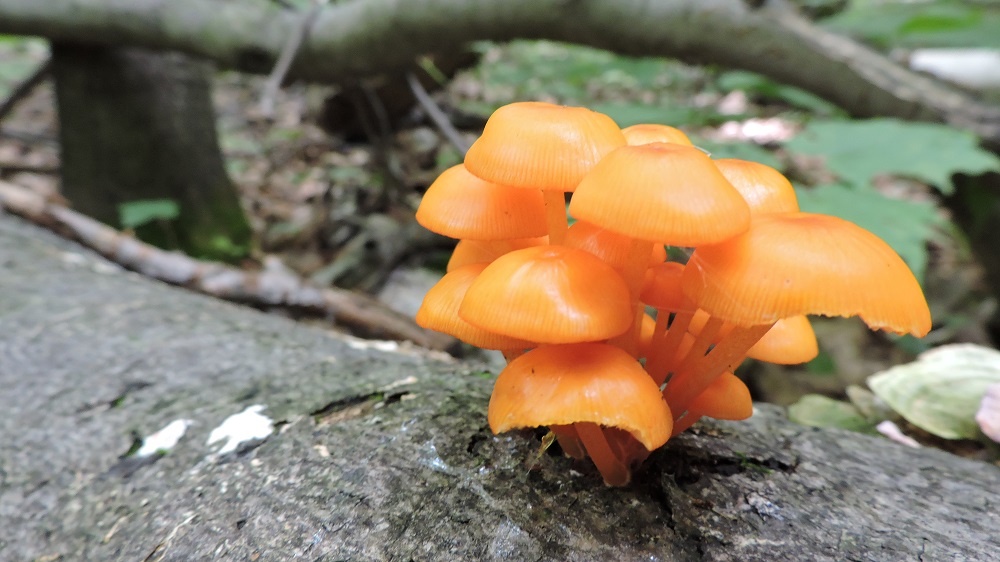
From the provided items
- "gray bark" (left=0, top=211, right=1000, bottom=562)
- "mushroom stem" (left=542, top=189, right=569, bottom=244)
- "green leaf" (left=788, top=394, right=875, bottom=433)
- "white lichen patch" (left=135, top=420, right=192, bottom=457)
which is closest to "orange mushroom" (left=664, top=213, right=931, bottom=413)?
"mushroom stem" (left=542, top=189, right=569, bottom=244)

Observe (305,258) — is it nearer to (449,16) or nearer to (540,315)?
(449,16)

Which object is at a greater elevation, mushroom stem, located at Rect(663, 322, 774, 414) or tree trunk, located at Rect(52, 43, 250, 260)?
mushroom stem, located at Rect(663, 322, 774, 414)

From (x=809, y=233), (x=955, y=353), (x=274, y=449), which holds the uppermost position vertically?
(x=809, y=233)

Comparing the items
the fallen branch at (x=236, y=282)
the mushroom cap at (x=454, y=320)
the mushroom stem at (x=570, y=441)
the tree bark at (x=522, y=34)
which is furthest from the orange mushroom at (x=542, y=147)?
the tree bark at (x=522, y=34)

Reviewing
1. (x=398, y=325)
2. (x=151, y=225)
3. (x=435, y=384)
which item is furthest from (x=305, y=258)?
(x=435, y=384)

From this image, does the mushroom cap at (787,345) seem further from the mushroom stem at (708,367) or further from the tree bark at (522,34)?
the tree bark at (522,34)

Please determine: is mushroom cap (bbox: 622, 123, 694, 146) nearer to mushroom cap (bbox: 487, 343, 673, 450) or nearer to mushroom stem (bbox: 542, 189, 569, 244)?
mushroom stem (bbox: 542, 189, 569, 244)
